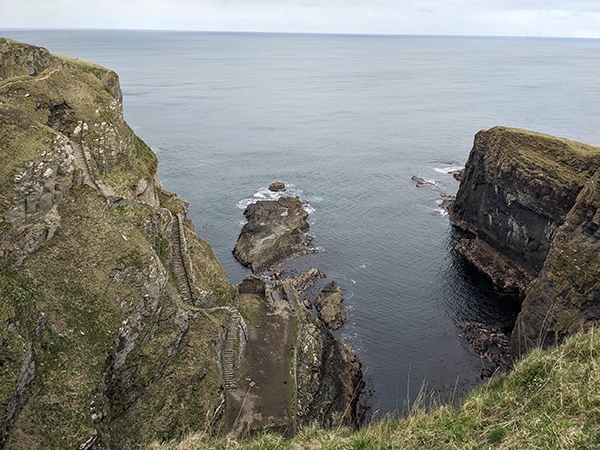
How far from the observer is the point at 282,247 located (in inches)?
2923

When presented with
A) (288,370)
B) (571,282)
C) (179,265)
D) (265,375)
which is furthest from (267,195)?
(571,282)

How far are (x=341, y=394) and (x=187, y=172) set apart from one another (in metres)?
71.0

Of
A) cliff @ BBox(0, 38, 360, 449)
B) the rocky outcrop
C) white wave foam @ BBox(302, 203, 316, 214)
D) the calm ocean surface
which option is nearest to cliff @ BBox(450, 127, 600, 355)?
the calm ocean surface

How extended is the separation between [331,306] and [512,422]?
45103mm

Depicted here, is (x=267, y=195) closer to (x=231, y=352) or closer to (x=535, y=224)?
(x=535, y=224)

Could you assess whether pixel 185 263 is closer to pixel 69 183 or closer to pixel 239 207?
pixel 69 183

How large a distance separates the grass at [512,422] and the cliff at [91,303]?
43.2ft

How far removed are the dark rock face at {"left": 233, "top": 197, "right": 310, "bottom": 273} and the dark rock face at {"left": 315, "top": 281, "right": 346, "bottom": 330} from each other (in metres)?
11.5

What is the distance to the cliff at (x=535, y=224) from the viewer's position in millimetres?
44062

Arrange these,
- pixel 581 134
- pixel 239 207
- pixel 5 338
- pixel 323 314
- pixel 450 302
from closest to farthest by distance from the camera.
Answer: pixel 5 338 < pixel 323 314 < pixel 450 302 < pixel 239 207 < pixel 581 134

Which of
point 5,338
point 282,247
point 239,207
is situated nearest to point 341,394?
point 5,338

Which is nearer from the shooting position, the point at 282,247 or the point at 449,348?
the point at 449,348

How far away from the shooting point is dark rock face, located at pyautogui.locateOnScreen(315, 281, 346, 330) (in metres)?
56.9

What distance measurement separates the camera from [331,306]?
5862cm
